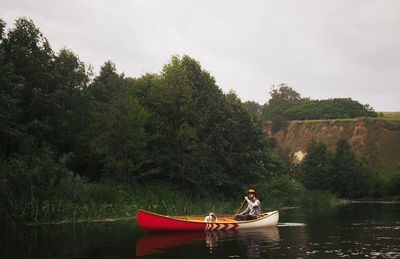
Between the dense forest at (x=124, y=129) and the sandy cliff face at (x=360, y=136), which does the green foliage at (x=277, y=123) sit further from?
the dense forest at (x=124, y=129)

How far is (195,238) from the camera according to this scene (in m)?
16.2

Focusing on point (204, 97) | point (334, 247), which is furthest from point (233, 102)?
point (334, 247)

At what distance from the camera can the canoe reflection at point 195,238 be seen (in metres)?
13.6

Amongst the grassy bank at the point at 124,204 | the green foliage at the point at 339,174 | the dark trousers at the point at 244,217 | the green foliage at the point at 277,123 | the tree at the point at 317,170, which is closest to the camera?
the dark trousers at the point at 244,217

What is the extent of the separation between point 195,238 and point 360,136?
3118 inches

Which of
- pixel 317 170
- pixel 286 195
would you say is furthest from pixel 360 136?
pixel 286 195

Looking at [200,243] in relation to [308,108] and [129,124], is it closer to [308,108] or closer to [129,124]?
A: [129,124]

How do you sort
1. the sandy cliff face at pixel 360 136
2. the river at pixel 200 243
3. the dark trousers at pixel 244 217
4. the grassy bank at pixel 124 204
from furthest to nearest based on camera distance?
the sandy cliff face at pixel 360 136 → the grassy bank at pixel 124 204 → the dark trousers at pixel 244 217 → the river at pixel 200 243

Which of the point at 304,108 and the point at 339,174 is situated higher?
the point at 304,108

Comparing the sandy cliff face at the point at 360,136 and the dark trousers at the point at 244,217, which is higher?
the sandy cliff face at the point at 360,136

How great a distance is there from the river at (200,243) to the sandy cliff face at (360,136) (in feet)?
203

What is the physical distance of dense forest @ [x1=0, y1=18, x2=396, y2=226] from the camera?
87.9ft

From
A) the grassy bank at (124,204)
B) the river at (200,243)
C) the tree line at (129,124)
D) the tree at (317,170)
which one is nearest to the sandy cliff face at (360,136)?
the tree at (317,170)

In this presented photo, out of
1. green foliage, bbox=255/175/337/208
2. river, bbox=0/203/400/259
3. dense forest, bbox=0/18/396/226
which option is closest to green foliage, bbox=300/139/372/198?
green foliage, bbox=255/175/337/208
